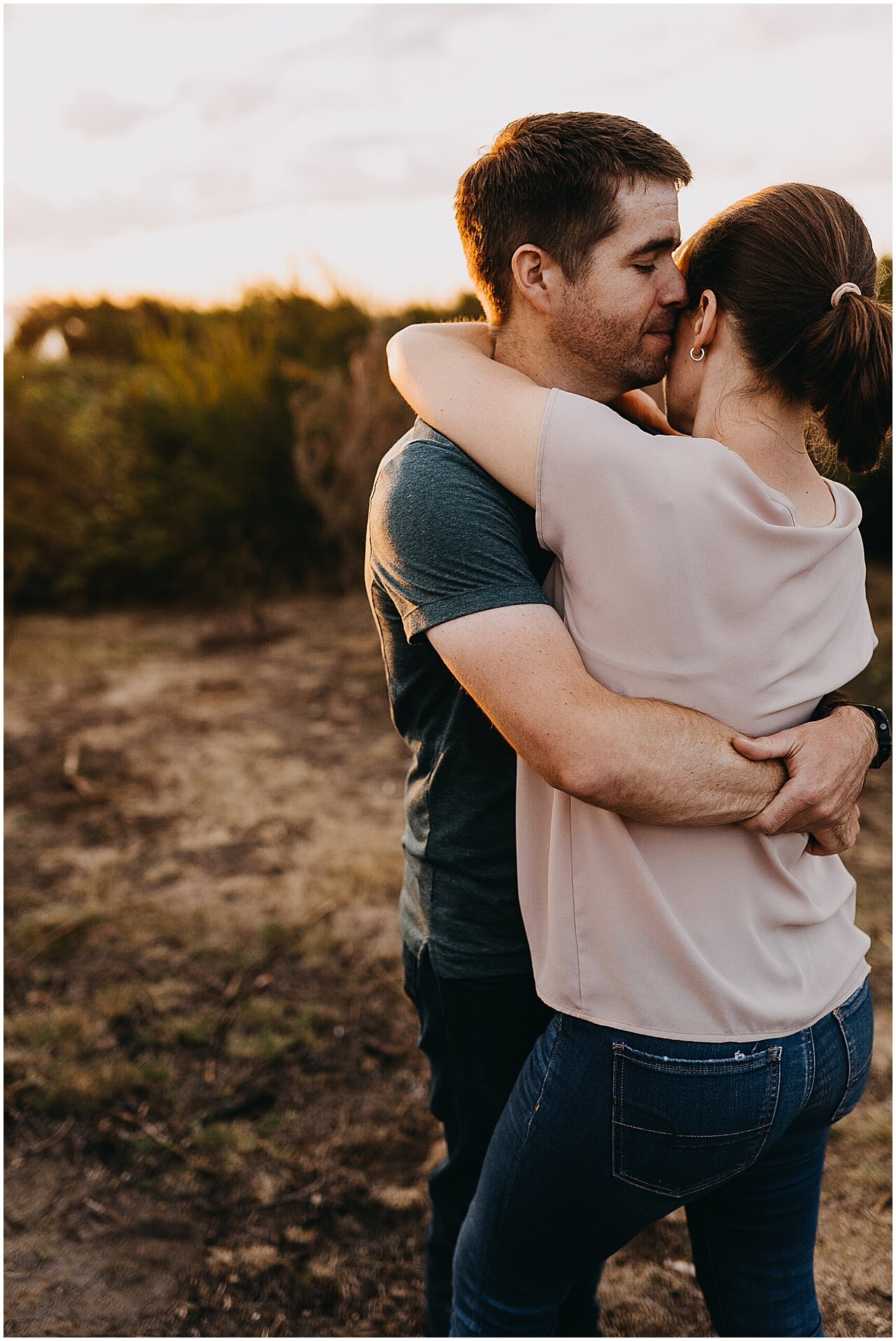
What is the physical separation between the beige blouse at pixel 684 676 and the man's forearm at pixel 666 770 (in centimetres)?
3

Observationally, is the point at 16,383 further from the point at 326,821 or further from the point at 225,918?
the point at 225,918

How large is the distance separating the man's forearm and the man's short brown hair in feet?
2.11

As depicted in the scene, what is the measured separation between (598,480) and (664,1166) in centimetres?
76

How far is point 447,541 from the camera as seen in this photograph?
1140mm

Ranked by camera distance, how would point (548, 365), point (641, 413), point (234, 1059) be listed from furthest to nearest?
point (234, 1059) < point (641, 413) < point (548, 365)

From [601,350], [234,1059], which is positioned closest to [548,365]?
[601,350]

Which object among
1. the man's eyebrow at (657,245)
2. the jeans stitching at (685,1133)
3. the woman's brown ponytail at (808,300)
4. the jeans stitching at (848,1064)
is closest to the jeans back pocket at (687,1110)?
the jeans stitching at (685,1133)

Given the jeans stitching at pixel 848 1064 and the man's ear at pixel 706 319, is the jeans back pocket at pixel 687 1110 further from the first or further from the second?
the man's ear at pixel 706 319

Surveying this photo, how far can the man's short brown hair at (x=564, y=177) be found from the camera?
1.30 meters

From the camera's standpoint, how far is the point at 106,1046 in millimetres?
2799

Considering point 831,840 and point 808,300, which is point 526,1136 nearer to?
point 831,840

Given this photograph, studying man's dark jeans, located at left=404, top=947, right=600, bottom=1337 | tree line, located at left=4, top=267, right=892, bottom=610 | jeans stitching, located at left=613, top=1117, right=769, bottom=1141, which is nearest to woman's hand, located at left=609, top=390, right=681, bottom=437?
man's dark jeans, located at left=404, top=947, right=600, bottom=1337

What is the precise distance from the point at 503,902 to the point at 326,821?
286 cm

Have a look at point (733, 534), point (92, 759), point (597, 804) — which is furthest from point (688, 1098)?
point (92, 759)
